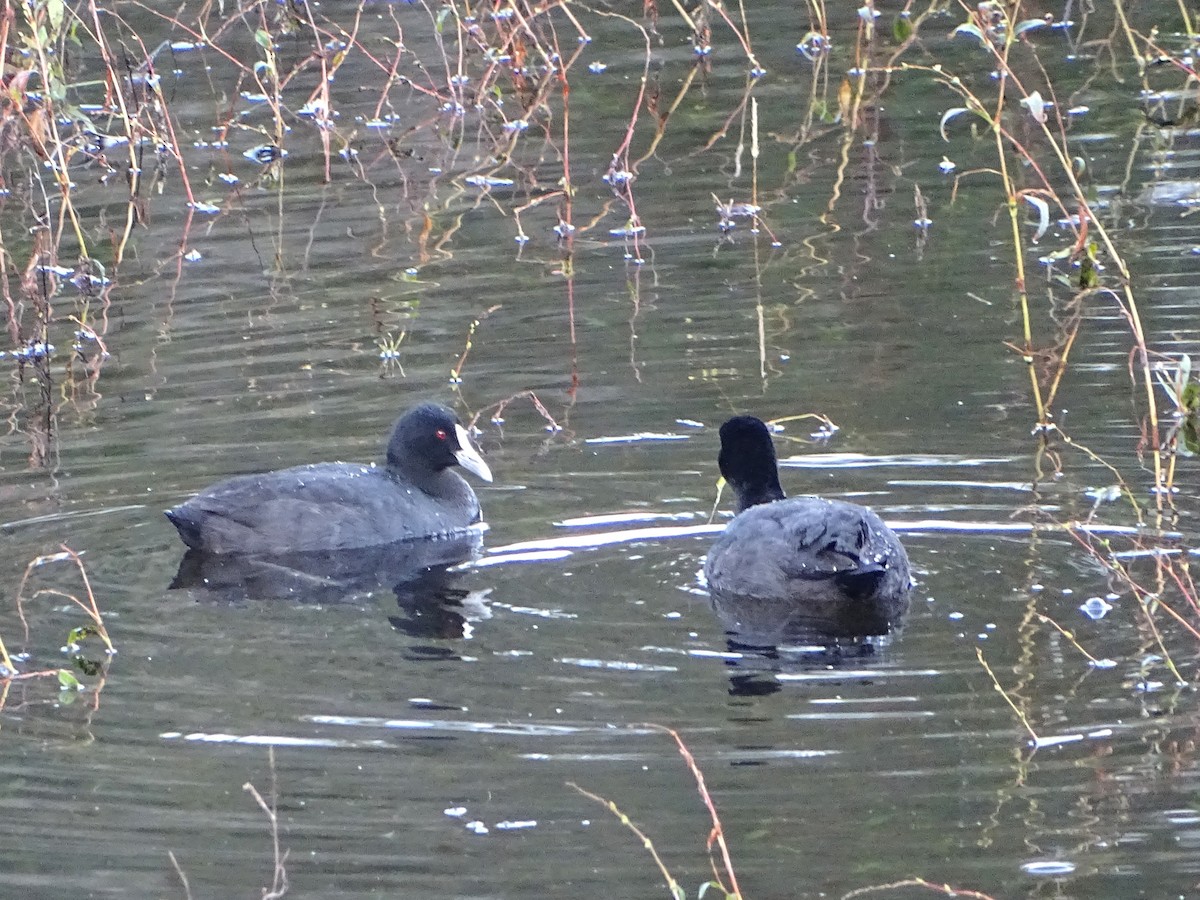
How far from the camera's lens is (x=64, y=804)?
6023 millimetres

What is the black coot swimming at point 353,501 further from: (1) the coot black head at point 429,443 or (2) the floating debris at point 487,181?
(2) the floating debris at point 487,181

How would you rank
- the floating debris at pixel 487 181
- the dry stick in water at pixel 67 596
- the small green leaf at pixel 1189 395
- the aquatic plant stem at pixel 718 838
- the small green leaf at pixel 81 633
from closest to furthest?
1. the aquatic plant stem at pixel 718 838
2. the small green leaf at pixel 1189 395
3. the small green leaf at pixel 81 633
4. the dry stick in water at pixel 67 596
5. the floating debris at pixel 487 181

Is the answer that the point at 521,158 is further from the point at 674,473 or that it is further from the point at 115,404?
the point at 674,473

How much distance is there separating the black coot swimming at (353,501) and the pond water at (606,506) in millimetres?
206

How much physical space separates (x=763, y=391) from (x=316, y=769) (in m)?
4.15

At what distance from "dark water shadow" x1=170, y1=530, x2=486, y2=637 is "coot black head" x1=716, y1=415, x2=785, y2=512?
1078mm

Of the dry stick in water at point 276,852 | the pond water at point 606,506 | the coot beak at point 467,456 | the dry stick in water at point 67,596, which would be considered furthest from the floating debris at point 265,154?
the dry stick in water at point 276,852

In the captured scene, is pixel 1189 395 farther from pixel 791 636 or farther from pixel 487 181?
pixel 487 181

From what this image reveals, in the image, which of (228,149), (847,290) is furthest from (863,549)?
(228,149)

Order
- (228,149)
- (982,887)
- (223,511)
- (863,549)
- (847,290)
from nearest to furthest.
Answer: (982,887) → (863,549) → (223,511) → (847,290) → (228,149)

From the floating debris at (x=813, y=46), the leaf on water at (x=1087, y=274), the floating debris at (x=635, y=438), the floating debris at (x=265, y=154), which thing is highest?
the floating debris at (x=813, y=46)

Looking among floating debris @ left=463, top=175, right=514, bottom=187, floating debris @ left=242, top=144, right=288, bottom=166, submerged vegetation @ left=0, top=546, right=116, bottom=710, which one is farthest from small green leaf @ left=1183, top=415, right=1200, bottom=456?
floating debris @ left=242, top=144, right=288, bottom=166

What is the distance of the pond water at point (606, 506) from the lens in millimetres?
5676

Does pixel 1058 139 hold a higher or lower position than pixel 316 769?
higher
